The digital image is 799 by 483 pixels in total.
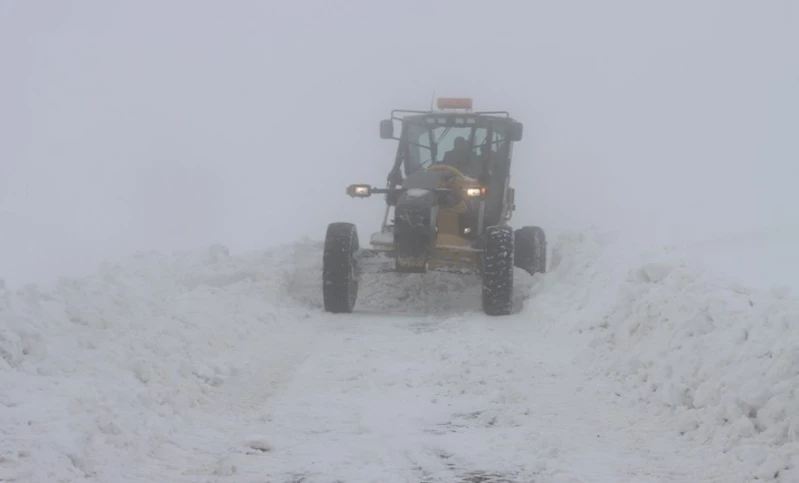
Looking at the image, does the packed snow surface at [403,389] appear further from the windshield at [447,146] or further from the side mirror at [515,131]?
the windshield at [447,146]

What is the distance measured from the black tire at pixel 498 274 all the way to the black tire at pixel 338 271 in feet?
4.80

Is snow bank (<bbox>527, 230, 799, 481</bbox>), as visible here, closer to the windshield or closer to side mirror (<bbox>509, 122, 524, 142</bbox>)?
side mirror (<bbox>509, 122, 524, 142</bbox>)

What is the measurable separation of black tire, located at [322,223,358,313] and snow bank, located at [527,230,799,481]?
2.48 metres

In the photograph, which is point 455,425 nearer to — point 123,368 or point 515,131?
point 123,368

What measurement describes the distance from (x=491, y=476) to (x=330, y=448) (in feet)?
2.87

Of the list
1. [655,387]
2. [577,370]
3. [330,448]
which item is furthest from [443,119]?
[330,448]

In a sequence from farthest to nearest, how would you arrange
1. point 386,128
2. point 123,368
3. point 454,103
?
point 454,103
point 386,128
point 123,368

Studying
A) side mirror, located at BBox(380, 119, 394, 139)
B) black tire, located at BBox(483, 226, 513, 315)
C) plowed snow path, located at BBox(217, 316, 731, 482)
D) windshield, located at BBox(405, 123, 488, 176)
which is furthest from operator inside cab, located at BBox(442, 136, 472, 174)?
plowed snow path, located at BBox(217, 316, 731, 482)

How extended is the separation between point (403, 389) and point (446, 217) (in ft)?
17.5

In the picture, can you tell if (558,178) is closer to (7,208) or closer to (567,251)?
(7,208)

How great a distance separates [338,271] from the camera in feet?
32.9

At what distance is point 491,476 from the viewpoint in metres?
4.37

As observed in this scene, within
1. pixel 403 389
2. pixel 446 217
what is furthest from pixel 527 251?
pixel 403 389

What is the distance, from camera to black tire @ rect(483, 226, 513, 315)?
32.4 feet
